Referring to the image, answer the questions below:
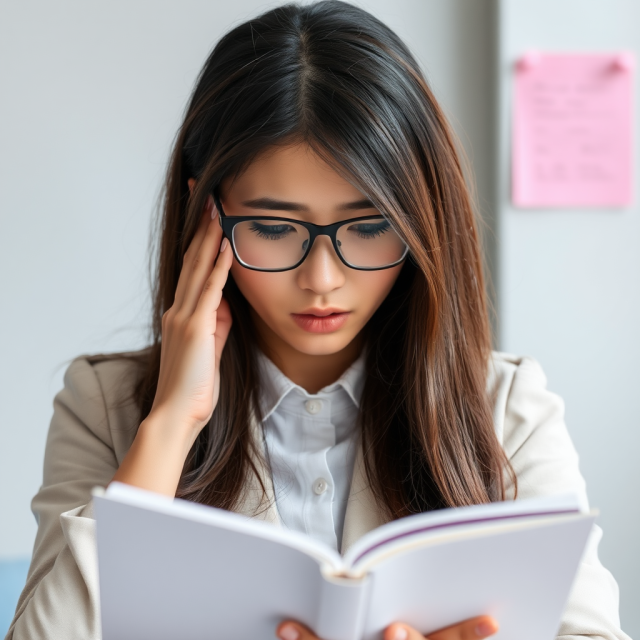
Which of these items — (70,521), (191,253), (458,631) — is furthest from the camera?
(191,253)

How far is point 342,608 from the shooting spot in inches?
27.4

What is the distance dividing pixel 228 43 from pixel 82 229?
0.77 m

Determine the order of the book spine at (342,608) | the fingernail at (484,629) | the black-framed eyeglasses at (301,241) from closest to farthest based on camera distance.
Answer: the book spine at (342,608) < the fingernail at (484,629) < the black-framed eyeglasses at (301,241)

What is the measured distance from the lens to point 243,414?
1.30 meters

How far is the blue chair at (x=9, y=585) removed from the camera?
158 centimetres

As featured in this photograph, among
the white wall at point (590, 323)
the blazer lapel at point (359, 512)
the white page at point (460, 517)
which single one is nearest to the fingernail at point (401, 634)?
the white page at point (460, 517)

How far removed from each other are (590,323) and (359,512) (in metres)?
0.82

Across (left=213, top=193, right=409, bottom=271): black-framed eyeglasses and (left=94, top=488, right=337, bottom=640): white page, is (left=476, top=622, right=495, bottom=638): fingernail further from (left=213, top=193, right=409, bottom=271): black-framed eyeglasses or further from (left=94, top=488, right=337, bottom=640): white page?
(left=213, top=193, right=409, bottom=271): black-framed eyeglasses

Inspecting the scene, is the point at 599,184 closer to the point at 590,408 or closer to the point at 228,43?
the point at 590,408

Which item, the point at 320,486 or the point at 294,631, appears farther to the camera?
the point at 320,486

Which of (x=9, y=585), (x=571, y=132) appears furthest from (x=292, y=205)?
(x=9, y=585)

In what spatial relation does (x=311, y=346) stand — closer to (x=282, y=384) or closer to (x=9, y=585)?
(x=282, y=384)

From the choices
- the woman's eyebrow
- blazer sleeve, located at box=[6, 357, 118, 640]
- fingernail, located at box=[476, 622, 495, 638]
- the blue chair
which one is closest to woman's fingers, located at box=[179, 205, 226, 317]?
the woman's eyebrow

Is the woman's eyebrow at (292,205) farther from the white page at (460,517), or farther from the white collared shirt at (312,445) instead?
the white page at (460,517)
